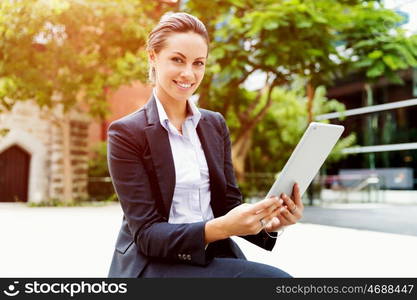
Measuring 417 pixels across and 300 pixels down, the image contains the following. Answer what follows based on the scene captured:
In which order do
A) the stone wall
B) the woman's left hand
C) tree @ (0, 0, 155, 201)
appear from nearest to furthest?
the woman's left hand
tree @ (0, 0, 155, 201)
the stone wall

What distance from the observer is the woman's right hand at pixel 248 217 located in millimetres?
1755

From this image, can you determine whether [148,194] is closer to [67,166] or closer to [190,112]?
[190,112]

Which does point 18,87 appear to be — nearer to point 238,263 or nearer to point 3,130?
point 3,130

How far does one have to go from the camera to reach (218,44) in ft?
41.5

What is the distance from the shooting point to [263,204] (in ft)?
5.81

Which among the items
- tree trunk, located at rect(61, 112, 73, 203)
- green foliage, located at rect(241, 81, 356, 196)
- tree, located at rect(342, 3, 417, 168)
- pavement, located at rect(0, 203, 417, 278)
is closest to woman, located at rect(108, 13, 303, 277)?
pavement, located at rect(0, 203, 417, 278)

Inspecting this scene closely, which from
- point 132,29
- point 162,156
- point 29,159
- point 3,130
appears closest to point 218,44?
point 132,29

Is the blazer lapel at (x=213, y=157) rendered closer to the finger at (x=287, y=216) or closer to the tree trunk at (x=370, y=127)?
the finger at (x=287, y=216)

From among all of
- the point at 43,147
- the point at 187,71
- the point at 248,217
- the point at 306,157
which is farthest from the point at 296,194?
the point at 43,147

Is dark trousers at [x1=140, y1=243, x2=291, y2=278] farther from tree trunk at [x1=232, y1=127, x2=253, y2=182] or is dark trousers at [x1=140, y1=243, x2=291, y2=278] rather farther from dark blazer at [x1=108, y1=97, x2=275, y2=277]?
tree trunk at [x1=232, y1=127, x2=253, y2=182]

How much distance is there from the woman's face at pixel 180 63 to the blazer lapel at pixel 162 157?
132 millimetres

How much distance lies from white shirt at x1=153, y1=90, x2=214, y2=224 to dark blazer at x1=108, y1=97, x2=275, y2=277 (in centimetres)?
3

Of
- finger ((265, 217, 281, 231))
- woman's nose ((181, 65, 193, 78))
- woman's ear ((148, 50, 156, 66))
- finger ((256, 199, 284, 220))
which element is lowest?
finger ((265, 217, 281, 231))

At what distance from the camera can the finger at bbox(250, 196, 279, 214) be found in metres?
1.75
